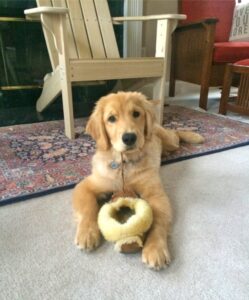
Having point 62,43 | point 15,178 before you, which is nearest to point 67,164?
point 15,178

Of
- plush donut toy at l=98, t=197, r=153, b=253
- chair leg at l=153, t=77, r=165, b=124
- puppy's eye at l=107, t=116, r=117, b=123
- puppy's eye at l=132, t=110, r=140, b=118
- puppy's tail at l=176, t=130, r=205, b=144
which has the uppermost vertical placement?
puppy's eye at l=132, t=110, r=140, b=118

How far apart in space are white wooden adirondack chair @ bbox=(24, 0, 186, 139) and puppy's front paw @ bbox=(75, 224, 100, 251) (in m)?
1.10

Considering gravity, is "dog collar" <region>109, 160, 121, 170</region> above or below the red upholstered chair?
below

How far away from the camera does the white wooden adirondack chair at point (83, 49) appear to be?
5.76ft

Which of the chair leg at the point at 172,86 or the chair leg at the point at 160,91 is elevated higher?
the chair leg at the point at 160,91

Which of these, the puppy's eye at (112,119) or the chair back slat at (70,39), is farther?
the chair back slat at (70,39)

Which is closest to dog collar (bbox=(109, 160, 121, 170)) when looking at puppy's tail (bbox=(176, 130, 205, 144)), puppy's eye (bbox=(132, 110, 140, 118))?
puppy's eye (bbox=(132, 110, 140, 118))

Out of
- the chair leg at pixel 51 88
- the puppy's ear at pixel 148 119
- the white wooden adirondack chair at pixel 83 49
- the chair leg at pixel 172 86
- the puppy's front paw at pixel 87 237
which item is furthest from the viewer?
the chair leg at pixel 172 86

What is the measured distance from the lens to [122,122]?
1.12 meters

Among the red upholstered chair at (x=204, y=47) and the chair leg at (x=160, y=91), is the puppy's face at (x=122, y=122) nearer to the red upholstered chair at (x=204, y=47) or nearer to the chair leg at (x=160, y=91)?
the chair leg at (x=160, y=91)

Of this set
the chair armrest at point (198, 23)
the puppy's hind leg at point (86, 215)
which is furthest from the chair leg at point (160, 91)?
the puppy's hind leg at point (86, 215)

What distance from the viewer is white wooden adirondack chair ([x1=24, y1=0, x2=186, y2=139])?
1755 mm

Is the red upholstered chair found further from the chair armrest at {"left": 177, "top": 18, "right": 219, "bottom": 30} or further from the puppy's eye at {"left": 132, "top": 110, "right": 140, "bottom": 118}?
the puppy's eye at {"left": 132, "top": 110, "right": 140, "bottom": 118}

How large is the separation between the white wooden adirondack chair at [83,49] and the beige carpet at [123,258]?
920 mm
